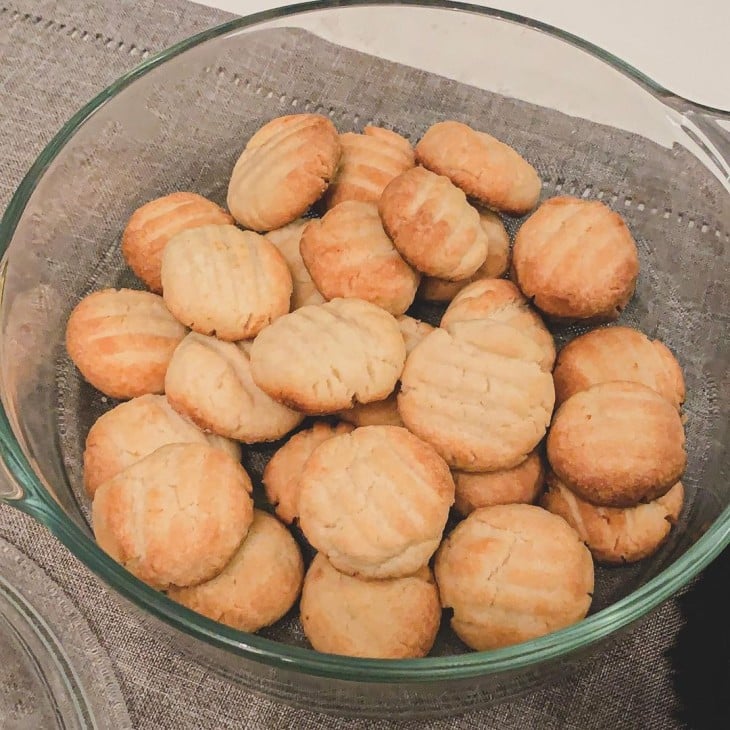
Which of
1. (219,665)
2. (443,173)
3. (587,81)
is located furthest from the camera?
(587,81)

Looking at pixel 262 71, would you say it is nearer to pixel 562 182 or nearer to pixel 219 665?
pixel 562 182

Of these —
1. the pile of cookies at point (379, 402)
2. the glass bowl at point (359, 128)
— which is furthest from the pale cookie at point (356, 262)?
the glass bowl at point (359, 128)

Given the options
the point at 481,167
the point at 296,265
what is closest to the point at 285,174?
the point at 296,265

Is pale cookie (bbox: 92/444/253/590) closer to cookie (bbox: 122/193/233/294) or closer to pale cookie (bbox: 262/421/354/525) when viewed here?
pale cookie (bbox: 262/421/354/525)

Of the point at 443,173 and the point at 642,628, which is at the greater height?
the point at 443,173

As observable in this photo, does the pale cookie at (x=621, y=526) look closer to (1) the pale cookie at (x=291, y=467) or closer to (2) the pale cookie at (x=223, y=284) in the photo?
(1) the pale cookie at (x=291, y=467)

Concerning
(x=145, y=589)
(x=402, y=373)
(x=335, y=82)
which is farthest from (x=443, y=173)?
(x=145, y=589)
